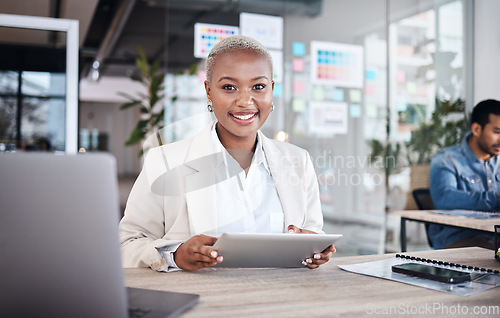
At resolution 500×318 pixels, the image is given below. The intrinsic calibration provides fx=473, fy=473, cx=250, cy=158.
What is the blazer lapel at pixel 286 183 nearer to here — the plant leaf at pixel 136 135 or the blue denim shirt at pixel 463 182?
the blue denim shirt at pixel 463 182

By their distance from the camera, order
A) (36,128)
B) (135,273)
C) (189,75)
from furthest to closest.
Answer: (189,75) < (36,128) < (135,273)

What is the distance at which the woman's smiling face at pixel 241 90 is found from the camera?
180 centimetres

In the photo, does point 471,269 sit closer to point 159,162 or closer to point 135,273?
point 135,273

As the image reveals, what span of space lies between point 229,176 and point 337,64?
3.46 m

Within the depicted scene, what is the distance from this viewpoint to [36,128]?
445 cm

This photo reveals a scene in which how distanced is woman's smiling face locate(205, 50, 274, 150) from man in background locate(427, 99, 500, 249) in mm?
2135

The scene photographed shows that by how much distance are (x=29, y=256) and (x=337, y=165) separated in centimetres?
446

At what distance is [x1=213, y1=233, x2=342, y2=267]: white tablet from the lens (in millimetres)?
1184

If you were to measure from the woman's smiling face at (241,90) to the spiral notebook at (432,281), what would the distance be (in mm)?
711

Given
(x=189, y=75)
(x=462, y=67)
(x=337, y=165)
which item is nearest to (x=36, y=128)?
(x=189, y=75)

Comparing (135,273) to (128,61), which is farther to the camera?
(128,61)

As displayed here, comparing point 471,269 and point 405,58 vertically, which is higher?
point 405,58

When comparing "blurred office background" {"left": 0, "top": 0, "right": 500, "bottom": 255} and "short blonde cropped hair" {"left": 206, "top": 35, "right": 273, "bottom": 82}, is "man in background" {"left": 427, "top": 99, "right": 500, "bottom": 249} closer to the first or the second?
"blurred office background" {"left": 0, "top": 0, "right": 500, "bottom": 255}

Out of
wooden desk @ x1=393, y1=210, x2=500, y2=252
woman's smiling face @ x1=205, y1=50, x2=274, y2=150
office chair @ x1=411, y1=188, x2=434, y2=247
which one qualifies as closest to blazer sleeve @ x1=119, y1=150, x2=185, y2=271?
woman's smiling face @ x1=205, y1=50, x2=274, y2=150
